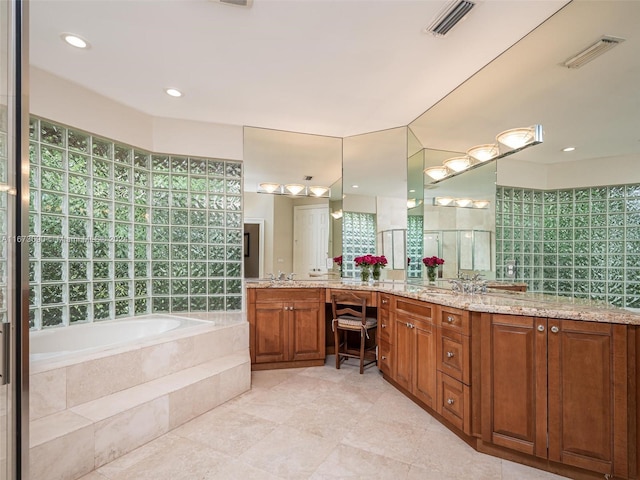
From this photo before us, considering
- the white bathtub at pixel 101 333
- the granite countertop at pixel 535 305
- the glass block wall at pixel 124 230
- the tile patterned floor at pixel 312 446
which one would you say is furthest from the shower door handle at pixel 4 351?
the granite countertop at pixel 535 305

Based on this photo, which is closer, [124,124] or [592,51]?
[592,51]

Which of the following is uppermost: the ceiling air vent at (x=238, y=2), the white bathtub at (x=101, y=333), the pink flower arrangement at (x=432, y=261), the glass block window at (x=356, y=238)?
the ceiling air vent at (x=238, y=2)

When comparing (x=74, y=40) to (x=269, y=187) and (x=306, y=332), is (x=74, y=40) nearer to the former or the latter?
(x=269, y=187)

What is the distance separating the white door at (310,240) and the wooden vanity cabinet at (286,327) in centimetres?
51

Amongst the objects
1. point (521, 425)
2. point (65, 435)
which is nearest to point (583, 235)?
point (521, 425)

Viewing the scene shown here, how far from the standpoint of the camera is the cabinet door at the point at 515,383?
169 centimetres

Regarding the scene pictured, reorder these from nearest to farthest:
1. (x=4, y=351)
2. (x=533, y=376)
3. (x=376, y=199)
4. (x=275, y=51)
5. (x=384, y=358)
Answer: (x=4, y=351), (x=533, y=376), (x=275, y=51), (x=384, y=358), (x=376, y=199)

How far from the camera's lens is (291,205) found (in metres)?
3.74

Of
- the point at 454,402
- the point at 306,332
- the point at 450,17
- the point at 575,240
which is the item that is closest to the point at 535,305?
the point at 575,240

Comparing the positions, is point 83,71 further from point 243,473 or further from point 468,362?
point 468,362

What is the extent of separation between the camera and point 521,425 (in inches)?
68.4

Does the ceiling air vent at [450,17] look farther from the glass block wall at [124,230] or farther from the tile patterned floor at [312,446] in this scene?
the tile patterned floor at [312,446]

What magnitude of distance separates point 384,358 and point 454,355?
38.9 inches

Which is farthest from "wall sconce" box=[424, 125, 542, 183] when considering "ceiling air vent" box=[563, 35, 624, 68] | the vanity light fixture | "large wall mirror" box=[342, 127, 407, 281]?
the vanity light fixture
